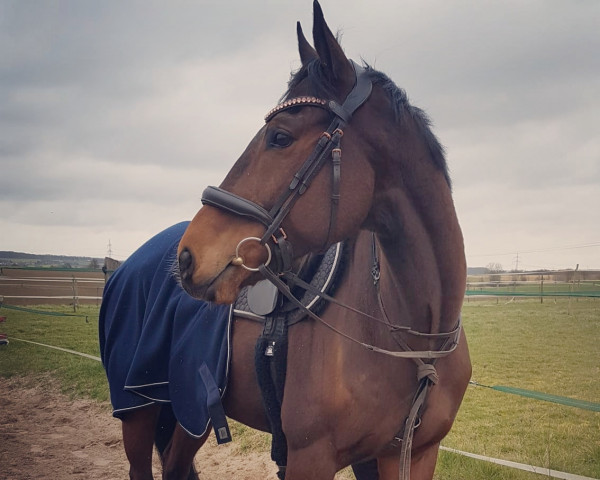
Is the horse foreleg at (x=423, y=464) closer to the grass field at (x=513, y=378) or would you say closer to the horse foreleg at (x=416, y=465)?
the horse foreleg at (x=416, y=465)

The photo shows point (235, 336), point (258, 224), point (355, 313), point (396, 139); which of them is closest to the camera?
point (258, 224)

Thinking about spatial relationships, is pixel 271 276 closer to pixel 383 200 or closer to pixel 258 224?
pixel 258 224

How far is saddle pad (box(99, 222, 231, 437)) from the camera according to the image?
2.57 m

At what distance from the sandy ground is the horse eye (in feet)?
11.8

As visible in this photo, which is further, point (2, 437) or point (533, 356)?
point (533, 356)

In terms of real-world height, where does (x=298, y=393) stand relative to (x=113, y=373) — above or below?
above

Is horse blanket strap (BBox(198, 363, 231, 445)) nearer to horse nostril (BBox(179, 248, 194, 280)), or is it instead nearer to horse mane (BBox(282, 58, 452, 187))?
horse nostril (BBox(179, 248, 194, 280))

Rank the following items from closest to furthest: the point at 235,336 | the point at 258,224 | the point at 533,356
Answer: the point at 258,224 → the point at 235,336 → the point at 533,356

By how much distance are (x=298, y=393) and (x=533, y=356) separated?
6.55 metres

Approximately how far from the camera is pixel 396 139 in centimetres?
194

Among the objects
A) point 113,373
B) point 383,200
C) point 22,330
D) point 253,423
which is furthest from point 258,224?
point 22,330

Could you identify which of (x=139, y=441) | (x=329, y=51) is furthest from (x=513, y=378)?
(x=329, y=51)

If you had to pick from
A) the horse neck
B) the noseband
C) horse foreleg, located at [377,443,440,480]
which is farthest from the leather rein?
horse foreleg, located at [377,443,440,480]

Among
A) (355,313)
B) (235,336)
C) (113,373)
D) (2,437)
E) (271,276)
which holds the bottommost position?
(2,437)
